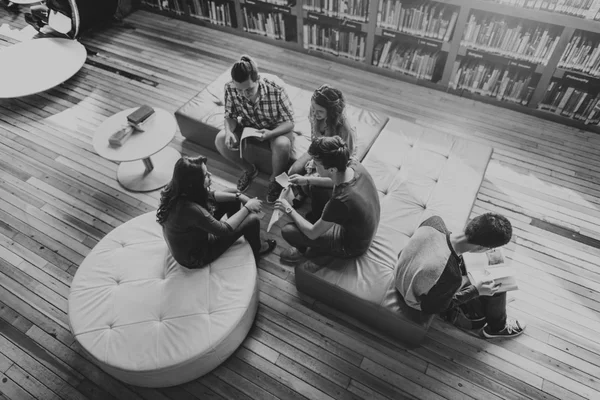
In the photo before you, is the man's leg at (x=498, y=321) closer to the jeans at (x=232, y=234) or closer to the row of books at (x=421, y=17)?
the jeans at (x=232, y=234)

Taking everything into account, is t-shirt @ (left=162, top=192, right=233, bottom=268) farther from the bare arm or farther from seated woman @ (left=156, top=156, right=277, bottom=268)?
the bare arm

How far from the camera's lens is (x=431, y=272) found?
2.07 m

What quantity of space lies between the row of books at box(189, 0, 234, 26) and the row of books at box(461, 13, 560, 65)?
308 cm

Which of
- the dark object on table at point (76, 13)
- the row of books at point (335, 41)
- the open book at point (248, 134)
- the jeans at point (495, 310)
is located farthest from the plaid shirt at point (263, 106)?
the dark object on table at point (76, 13)

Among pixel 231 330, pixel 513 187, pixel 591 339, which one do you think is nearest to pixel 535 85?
pixel 513 187

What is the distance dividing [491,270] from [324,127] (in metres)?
1.41

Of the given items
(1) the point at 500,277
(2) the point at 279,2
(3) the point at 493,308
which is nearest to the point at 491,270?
(1) the point at 500,277

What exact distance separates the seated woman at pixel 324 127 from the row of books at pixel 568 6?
230cm

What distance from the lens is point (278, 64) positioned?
4.90 metres

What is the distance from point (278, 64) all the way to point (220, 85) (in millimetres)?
1201

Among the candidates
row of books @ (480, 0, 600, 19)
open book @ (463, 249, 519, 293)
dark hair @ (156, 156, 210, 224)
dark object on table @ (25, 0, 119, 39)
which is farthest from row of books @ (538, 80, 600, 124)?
dark object on table @ (25, 0, 119, 39)

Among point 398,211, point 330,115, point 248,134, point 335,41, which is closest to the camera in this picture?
point 330,115

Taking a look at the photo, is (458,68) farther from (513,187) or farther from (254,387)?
(254,387)

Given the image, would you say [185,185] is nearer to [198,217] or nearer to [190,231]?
[198,217]
